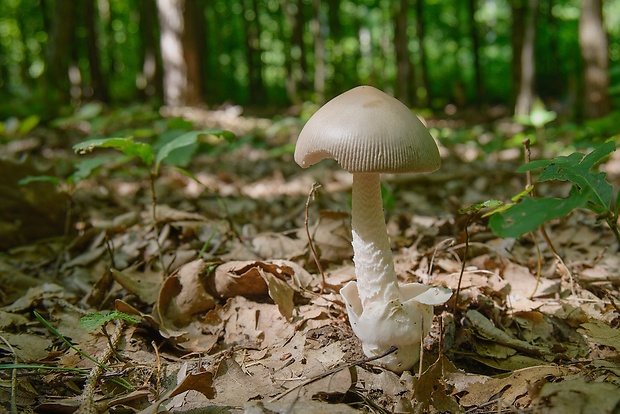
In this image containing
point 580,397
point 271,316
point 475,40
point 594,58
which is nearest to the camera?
point 580,397

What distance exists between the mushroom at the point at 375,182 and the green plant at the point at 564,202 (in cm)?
37

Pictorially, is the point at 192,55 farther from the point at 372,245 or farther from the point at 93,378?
the point at 93,378

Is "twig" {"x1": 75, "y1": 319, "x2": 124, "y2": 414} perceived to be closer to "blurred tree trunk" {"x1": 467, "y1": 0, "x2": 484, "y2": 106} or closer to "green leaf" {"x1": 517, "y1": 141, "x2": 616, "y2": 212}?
"green leaf" {"x1": 517, "y1": 141, "x2": 616, "y2": 212}

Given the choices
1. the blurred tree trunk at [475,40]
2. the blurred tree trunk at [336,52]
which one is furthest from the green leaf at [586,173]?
the blurred tree trunk at [475,40]

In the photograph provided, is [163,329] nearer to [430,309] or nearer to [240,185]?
[430,309]

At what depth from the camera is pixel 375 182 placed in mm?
2066

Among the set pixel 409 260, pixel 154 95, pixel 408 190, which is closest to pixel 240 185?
pixel 408 190

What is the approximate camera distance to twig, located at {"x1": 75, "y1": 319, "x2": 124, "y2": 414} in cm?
165

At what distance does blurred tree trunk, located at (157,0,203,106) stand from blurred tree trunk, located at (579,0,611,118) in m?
6.72

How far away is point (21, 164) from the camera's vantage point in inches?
145

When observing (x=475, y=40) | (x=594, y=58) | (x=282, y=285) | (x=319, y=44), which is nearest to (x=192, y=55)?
(x=319, y=44)

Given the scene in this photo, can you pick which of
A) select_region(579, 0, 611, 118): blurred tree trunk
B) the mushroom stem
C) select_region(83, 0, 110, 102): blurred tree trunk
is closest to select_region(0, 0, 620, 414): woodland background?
the mushroom stem

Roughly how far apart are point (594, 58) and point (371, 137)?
743cm

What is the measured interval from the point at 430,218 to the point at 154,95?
14.6m
